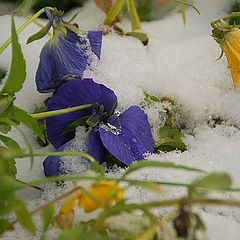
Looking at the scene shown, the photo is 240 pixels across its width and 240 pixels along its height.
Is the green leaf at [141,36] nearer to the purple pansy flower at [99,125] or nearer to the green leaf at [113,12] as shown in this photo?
the green leaf at [113,12]

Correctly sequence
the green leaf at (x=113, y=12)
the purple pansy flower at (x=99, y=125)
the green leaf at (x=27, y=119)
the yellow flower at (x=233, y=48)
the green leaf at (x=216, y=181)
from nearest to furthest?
the green leaf at (x=216, y=181) < the green leaf at (x=27, y=119) < the purple pansy flower at (x=99, y=125) < the yellow flower at (x=233, y=48) < the green leaf at (x=113, y=12)

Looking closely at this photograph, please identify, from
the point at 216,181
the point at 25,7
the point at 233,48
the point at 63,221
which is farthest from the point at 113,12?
the point at 216,181

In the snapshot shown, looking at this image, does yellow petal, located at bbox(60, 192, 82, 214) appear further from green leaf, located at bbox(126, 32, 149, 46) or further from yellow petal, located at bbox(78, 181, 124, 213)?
green leaf, located at bbox(126, 32, 149, 46)

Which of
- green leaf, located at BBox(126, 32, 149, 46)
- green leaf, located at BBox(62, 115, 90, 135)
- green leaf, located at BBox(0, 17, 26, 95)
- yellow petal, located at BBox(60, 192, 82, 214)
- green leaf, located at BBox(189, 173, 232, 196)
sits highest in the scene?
green leaf, located at BBox(189, 173, 232, 196)

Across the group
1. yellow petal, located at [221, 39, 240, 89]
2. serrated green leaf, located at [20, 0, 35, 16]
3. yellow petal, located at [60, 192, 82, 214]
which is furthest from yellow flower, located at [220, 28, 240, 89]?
yellow petal, located at [60, 192, 82, 214]

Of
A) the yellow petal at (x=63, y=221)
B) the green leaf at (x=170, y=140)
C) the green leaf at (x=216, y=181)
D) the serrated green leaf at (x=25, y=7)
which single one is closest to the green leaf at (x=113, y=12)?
the serrated green leaf at (x=25, y=7)

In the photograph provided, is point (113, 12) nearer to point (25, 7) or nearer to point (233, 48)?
point (25, 7)
